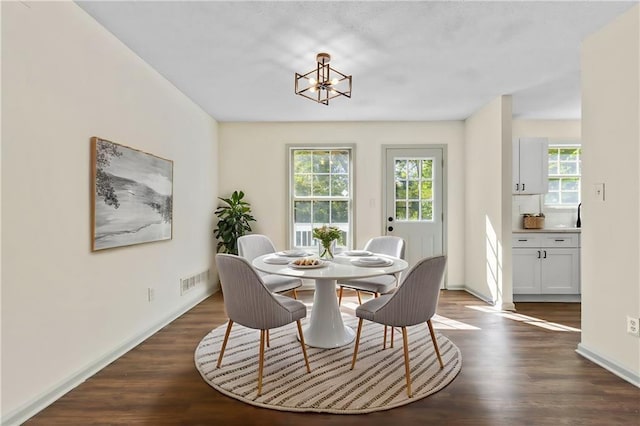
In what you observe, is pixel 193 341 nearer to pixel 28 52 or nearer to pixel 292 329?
pixel 292 329

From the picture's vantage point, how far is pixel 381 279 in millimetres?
3102

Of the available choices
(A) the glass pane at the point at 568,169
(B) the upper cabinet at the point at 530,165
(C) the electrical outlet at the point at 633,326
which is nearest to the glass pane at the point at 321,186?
(B) the upper cabinet at the point at 530,165

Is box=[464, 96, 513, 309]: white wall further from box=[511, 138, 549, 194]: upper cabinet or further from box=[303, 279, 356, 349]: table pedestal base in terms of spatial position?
box=[303, 279, 356, 349]: table pedestal base

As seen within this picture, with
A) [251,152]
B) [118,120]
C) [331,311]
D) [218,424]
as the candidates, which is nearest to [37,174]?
[118,120]

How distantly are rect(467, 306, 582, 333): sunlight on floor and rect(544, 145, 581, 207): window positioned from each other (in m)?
1.93

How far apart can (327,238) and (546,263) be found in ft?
9.95

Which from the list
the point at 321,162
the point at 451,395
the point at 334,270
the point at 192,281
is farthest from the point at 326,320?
the point at 321,162

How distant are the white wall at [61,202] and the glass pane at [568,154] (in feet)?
17.0

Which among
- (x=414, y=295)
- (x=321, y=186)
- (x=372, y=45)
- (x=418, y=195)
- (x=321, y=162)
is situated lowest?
(x=414, y=295)

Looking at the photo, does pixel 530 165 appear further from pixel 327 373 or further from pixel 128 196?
pixel 128 196

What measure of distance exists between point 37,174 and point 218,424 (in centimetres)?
167

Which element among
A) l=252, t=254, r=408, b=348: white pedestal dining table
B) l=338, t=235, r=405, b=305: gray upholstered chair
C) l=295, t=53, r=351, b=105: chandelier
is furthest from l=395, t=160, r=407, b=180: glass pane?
l=252, t=254, r=408, b=348: white pedestal dining table

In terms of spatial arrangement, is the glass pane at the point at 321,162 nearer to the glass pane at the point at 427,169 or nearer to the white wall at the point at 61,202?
the glass pane at the point at 427,169

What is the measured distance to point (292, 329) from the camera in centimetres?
313
